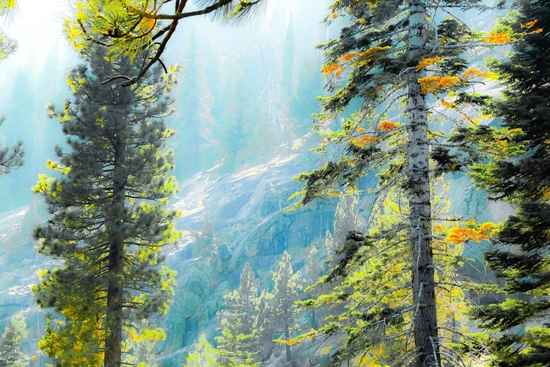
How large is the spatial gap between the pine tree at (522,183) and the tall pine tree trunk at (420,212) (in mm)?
621

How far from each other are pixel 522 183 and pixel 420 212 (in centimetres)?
224

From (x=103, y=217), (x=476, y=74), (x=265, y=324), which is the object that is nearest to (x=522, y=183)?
(x=476, y=74)

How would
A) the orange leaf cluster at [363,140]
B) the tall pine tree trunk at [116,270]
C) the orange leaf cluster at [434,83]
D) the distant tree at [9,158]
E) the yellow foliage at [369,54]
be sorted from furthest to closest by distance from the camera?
the tall pine tree trunk at [116,270] → the distant tree at [9,158] → the orange leaf cluster at [363,140] → the yellow foliage at [369,54] → the orange leaf cluster at [434,83]

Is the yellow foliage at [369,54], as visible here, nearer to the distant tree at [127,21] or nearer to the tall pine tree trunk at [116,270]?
the distant tree at [127,21]

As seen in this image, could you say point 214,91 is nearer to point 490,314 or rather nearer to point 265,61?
point 265,61

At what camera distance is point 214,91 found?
116 m

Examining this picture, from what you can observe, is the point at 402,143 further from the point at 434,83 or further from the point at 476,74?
the point at 476,74

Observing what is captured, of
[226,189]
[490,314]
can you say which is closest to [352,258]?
[490,314]

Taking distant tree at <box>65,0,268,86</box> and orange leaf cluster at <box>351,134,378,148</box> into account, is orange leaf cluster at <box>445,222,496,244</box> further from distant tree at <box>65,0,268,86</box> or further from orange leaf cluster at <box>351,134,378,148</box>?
distant tree at <box>65,0,268,86</box>

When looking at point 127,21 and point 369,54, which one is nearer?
point 127,21

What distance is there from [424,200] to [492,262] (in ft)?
6.07

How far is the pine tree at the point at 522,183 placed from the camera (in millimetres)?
4965

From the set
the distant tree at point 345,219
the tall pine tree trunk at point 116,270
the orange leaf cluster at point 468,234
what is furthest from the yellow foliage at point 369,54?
the distant tree at point 345,219

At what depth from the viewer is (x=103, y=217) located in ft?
29.8
